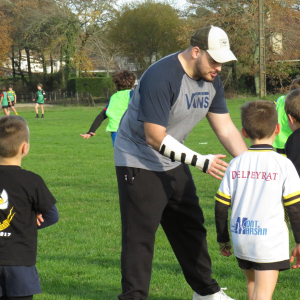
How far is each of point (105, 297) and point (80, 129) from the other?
18373 millimetres

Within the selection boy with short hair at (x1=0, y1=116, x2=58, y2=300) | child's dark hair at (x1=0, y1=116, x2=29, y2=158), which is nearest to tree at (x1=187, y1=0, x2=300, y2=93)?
child's dark hair at (x1=0, y1=116, x2=29, y2=158)

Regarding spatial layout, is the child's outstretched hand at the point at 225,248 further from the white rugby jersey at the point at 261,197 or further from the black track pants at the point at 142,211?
the black track pants at the point at 142,211

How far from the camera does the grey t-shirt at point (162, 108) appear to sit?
330cm

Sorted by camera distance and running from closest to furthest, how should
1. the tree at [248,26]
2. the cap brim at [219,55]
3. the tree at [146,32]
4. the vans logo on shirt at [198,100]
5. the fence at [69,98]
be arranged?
the cap brim at [219,55] → the vans logo on shirt at [198,100] → the tree at [248,26] → the fence at [69,98] → the tree at [146,32]

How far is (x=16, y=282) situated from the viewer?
2924 mm

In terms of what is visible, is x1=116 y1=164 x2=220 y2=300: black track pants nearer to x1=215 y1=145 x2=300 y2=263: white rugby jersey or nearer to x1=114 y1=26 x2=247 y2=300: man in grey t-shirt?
x1=114 y1=26 x2=247 y2=300: man in grey t-shirt

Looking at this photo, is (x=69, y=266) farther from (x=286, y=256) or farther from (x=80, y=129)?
(x=80, y=129)

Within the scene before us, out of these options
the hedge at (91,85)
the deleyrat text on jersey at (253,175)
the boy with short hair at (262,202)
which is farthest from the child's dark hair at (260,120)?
the hedge at (91,85)

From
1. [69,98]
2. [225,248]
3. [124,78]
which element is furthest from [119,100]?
[69,98]

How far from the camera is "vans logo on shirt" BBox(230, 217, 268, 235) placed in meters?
3.08

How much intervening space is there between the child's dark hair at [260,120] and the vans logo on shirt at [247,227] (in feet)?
1.74

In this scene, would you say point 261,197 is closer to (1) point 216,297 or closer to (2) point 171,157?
(2) point 171,157

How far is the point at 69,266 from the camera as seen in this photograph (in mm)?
5051

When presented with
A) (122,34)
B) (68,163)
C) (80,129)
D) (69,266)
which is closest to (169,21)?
(122,34)
